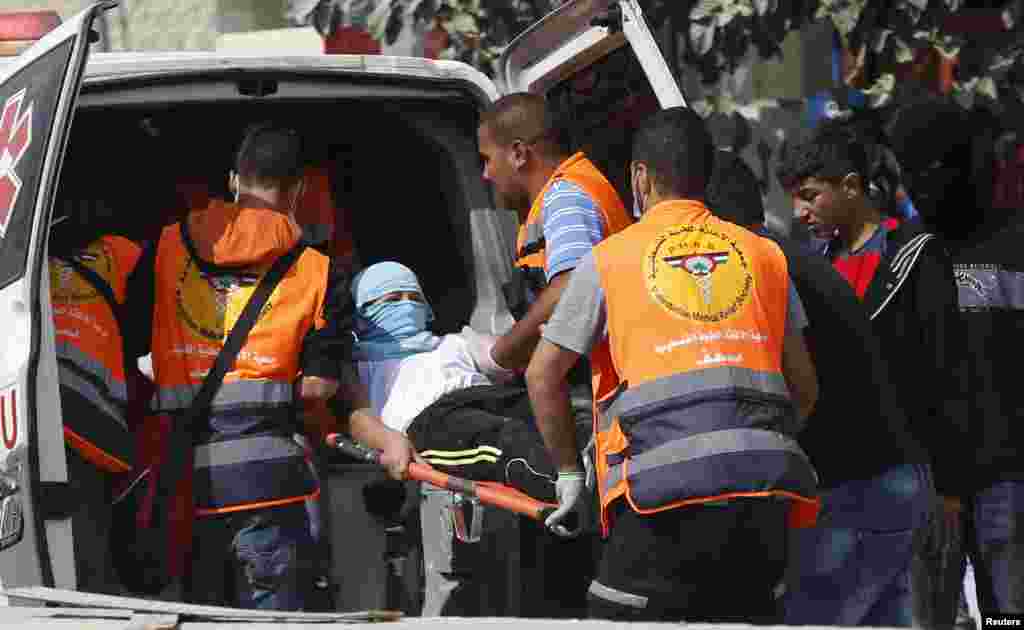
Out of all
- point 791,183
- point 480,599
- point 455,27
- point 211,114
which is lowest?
point 480,599

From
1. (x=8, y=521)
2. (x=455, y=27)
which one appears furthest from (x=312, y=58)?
(x=455, y=27)

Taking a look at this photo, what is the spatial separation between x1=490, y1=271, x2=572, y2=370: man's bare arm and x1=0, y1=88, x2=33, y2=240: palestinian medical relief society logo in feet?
4.47

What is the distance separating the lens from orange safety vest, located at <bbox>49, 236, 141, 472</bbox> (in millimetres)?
4852

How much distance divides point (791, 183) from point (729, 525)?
1339 mm

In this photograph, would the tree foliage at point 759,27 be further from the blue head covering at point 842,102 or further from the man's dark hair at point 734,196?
the man's dark hair at point 734,196

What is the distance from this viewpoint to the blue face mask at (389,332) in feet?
18.1

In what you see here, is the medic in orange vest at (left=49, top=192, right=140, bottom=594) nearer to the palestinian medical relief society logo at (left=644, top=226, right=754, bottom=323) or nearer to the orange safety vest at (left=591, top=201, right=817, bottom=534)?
the orange safety vest at (left=591, top=201, right=817, bottom=534)

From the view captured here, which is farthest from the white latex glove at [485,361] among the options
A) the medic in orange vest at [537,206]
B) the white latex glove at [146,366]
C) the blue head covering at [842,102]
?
the blue head covering at [842,102]

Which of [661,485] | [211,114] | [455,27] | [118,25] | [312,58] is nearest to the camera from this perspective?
[661,485]

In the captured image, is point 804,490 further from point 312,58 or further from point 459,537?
point 312,58

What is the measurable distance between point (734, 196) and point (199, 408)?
1.47 meters

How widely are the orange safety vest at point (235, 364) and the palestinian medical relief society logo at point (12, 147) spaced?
64 centimetres

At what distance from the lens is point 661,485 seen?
4090mm

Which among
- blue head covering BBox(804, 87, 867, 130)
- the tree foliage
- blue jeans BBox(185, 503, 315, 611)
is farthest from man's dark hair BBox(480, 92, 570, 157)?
blue head covering BBox(804, 87, 867, 130)
